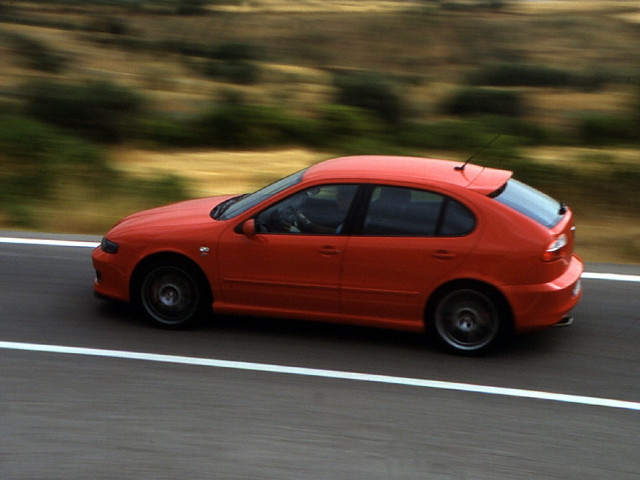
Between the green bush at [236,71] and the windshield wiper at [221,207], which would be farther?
the green bush at [236,71]

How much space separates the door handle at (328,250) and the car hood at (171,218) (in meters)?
1.04

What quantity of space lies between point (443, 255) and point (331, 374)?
128 cm

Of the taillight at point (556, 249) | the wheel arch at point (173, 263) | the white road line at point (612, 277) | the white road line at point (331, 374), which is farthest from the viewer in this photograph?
the white road line at point (612, 277)

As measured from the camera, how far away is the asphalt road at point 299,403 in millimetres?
5539

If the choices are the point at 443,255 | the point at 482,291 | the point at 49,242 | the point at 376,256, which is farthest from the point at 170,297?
the point at 49,242

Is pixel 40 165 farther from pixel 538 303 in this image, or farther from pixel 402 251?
pixel 538 303

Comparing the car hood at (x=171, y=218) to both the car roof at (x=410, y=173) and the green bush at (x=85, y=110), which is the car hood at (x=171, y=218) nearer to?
the car roof at (x=410, y=173)

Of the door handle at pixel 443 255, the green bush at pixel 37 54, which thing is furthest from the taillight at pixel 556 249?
the green bush at pixel 37 54

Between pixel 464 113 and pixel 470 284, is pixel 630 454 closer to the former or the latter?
pixel 470 284

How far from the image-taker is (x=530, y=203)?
296 inches

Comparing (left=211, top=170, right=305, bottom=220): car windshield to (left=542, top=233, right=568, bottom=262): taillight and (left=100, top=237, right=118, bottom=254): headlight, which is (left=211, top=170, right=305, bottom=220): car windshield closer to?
(left=100, top=237, right=118, bottom=254): headlight

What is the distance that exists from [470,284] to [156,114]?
13086 millimetres

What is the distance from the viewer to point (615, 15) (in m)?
49.0

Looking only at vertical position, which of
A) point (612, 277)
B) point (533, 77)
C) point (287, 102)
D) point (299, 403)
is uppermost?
point (533, 77)
